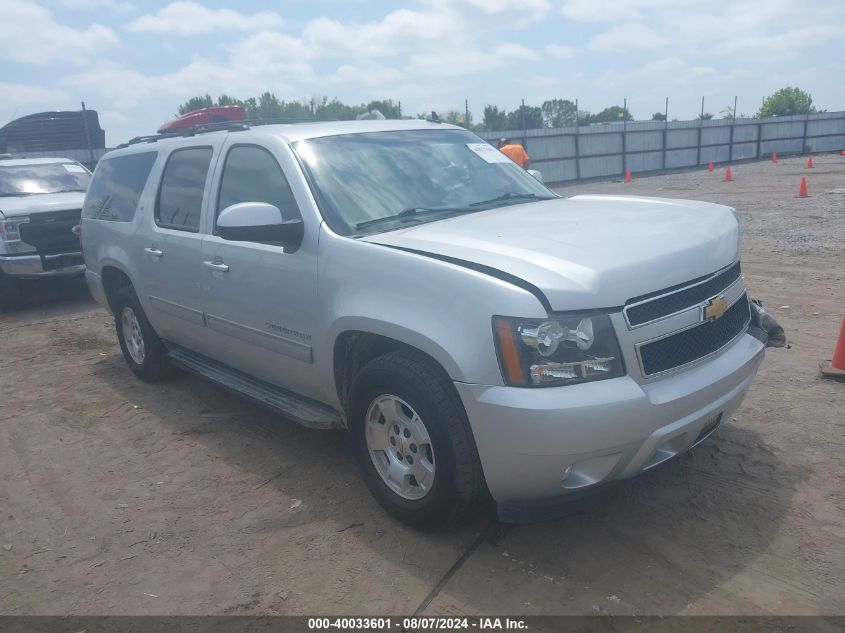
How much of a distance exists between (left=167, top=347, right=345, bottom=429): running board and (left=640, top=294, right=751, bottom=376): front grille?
167 centimetres

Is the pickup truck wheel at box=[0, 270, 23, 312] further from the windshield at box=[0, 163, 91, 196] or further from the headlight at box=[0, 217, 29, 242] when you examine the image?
the windshield at box=[0, 163, 91, 196]

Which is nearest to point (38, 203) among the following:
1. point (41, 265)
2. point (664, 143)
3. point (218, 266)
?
point (41, 265)

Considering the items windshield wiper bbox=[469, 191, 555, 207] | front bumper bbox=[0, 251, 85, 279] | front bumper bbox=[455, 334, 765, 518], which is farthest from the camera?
front bumper bbox=[0, 251, 85, 279]

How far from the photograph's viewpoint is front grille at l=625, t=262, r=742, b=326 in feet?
9.92

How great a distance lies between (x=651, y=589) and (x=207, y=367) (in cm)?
328

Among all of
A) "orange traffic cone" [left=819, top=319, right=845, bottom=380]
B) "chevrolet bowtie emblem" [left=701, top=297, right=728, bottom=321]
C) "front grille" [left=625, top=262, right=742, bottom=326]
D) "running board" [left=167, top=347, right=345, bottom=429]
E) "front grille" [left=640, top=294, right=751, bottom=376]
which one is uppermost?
"front grille" [left=625, top=262, right=742, bottom=326]

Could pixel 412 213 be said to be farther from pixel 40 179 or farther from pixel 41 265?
pixel 40 179

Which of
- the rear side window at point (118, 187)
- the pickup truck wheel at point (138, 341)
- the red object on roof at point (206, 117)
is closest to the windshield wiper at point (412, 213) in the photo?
the rear side window at point (118, 187)

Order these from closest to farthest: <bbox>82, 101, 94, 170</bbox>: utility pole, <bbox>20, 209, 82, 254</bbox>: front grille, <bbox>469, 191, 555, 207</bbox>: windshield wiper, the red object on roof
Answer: <bbox>469, 191, 555, 207</bbox>: windshield wiper < the red object on roof < <bbox>20, 209, 82, 254</bbox>: front grille < <bbox>82, 101, 94, 170</bbox>: utility pole

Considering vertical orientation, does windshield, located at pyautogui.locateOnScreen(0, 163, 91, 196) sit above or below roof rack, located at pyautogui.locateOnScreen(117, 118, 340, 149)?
below

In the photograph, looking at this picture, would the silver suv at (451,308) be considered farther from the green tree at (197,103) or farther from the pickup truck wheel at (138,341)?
the green tree at (197,103)

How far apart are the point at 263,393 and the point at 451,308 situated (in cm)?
181

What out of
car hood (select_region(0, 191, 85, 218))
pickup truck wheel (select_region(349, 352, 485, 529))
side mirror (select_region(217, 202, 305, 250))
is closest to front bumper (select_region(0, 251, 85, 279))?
car hood (select_region(0, 191, 85, 218))

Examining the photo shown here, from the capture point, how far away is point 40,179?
35.3 feet
